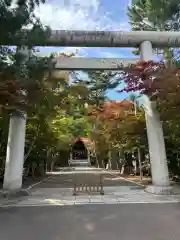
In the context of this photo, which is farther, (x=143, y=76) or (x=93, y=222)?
(x=143, y=76)

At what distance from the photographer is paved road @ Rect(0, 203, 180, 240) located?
543 cm

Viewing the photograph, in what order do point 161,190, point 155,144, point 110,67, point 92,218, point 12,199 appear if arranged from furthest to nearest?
point 110,67 < point 155,144 < point 161,190 < point 12,199 < point 92,218

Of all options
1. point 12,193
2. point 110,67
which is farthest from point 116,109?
point 12,193

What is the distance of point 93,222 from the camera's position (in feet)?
21.4

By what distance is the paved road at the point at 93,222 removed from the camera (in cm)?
543

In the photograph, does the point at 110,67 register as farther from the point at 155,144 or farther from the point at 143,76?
the point at 155,144

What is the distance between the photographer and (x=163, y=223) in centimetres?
633

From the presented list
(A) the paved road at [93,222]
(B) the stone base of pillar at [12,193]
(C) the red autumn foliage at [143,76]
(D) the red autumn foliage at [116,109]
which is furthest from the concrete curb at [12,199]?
(D) the red autumn foliage at [116,109]

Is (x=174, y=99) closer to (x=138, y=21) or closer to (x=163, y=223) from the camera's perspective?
(x=163, y=223)

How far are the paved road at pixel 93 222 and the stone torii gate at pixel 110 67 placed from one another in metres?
2.76

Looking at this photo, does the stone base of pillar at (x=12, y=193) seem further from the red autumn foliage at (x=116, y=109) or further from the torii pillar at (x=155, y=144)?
the red autumn foliage at (x=116, y=109)

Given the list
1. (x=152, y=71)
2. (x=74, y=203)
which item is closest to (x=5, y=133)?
(x=74, y=203)

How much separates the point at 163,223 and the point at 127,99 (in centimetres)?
1008

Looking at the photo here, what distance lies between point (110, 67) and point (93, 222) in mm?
7622
